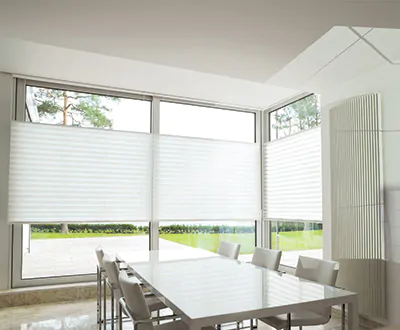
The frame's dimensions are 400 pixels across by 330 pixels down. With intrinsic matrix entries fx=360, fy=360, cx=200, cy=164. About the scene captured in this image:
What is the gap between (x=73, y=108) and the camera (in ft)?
17.8

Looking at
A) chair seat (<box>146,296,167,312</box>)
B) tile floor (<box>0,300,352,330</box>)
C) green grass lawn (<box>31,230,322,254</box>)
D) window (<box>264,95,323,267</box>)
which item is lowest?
tile floor (<box>0,300,352,330</box>)

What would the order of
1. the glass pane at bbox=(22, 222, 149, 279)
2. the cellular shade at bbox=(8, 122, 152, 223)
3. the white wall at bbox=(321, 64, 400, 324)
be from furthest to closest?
the glass pane at bbox=(22, 222, 149, 279) → the cellular shade at bbox=(8, 122, 152, 223) → the white wall at bbox=(321, 64, 400, 324)

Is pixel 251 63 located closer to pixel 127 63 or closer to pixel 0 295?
pixel 127 63

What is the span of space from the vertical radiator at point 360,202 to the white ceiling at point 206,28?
1.98 ft

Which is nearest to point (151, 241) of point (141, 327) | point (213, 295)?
point (141, 327)

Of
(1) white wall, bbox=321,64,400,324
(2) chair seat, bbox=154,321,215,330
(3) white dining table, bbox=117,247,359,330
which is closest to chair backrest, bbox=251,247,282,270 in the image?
(3) white dining table, bbox=117,247,359,330

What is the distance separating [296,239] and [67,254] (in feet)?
11.5

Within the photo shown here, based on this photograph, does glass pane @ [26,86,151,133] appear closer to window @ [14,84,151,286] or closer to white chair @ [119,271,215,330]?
window @ [14,84,151,286]

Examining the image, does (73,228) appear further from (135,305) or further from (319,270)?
(319,270)

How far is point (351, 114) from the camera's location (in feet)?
13.2

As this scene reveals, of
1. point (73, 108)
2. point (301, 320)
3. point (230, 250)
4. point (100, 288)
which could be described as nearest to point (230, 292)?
point (301, 320)

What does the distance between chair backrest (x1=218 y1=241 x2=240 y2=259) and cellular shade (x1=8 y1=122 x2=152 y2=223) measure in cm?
158

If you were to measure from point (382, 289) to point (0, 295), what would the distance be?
4.47 metres

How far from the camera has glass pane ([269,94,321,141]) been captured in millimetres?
5438
